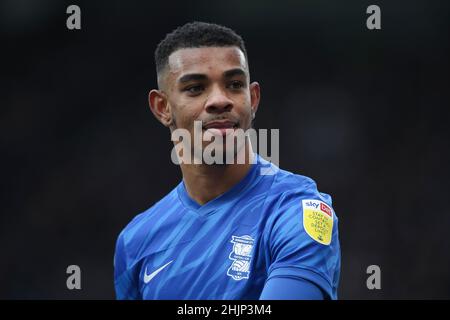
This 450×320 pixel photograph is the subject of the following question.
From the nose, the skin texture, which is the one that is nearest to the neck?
the skin texture

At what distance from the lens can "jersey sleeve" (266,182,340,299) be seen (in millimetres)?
2875

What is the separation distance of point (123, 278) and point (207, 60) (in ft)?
4.44

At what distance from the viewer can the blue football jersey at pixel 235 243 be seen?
2.96 m

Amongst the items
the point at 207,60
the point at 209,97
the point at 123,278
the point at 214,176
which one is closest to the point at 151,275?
the point at 123,278

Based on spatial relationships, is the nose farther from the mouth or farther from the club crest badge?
the club crest badge

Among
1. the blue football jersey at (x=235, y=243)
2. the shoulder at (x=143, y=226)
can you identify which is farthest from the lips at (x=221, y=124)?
the shoulder at (x=143, y=226)

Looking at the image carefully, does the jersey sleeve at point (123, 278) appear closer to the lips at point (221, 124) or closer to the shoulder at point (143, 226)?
the shoulder at point (143, 226)

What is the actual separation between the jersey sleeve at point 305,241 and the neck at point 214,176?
362mm

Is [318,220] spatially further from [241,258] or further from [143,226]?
[143,226]
